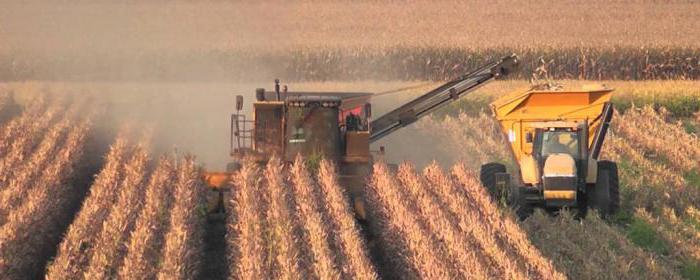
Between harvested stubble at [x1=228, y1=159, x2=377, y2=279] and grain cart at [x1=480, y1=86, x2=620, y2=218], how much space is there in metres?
2.57

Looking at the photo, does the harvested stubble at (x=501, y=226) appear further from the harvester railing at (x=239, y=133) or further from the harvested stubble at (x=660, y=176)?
the harvester railing at (x=239, y=133)

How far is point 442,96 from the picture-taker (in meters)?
20.5

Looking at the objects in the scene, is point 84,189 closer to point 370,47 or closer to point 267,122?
point 267,122

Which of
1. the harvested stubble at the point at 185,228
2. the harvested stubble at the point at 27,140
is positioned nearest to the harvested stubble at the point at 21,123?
the harvested stubble at the point at 27,140

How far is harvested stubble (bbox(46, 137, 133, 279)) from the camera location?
41.4 feet

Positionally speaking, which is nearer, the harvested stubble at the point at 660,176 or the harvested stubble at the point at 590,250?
the harvested stubble at the point at 590,250

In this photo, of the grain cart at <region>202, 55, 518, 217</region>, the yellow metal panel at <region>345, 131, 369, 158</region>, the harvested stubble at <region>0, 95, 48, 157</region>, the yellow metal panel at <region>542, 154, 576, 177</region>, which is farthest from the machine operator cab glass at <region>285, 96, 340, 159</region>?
the harvested stubble at <region>0, 95, 48, 157</region>

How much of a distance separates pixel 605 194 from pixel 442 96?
4171 mm

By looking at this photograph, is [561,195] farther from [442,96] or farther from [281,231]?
[281,231]

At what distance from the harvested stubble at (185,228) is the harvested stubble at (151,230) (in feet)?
0.34

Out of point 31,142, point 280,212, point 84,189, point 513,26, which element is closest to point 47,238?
point 280,212

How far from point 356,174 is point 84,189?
440 cm

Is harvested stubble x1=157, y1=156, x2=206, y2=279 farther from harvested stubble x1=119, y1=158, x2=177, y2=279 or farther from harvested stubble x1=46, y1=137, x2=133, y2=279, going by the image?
harvested stubble x1=46, y1=137, x2=133, y2=279

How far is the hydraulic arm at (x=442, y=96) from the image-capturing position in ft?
65.3
